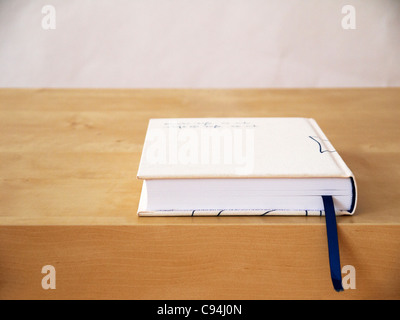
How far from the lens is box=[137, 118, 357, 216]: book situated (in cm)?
47

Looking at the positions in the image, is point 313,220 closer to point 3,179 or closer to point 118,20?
point 3,179

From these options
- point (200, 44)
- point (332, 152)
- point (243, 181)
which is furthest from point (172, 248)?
point (200, 44)

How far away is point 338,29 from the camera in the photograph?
1.62 meters

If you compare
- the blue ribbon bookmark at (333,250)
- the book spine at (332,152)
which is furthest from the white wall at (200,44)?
the blue ribbon bookmark at (333,250)

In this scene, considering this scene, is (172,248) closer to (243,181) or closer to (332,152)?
(243,181)

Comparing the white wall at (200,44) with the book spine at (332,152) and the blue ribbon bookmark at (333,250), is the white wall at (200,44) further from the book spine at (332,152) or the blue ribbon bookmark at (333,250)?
the blue ribbon bookmark at (333,250)

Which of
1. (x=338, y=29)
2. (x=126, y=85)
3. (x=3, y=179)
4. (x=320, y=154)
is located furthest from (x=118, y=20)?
(x=320, y=154)

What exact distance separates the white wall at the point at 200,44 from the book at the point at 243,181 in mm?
1185

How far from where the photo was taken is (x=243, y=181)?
471 millimetres

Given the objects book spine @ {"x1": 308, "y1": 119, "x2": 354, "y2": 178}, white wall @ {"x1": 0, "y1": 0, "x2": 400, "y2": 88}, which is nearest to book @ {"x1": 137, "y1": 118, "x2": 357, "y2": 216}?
book spine @ {"x1": 308, "y1": 119, "x2": 354, "y2": 178}

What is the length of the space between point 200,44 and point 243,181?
1256 millimetres

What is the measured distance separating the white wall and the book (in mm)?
1185

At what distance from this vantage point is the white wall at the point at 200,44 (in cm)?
160
